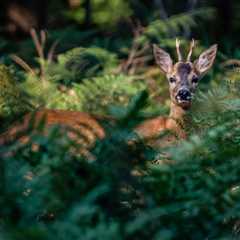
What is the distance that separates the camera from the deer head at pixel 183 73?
9609 millimetres

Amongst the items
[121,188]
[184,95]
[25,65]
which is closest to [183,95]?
[184,95]

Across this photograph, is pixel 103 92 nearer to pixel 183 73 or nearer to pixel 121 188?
pixel 183 73

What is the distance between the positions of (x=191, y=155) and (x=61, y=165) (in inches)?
22.2

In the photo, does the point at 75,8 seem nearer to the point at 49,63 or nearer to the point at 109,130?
the point at 49,63

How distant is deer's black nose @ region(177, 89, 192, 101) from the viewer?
954cm

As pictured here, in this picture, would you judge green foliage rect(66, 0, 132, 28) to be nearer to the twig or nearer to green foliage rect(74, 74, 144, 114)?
the twig

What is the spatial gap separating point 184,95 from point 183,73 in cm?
57

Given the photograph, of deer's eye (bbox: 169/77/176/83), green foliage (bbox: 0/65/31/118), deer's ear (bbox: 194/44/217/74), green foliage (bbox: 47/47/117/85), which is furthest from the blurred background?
green foliage (bbox: 0/65/31/118)

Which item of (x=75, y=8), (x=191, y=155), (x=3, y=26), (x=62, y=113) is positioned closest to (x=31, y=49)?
(x=3, y=26)

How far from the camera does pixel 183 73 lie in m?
10.1

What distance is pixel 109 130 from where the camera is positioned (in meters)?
3.93

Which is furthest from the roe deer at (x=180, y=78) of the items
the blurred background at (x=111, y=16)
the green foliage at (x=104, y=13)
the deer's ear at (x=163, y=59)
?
the green foliage at (x=104, y=13)

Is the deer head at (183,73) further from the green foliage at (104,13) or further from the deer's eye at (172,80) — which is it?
the green foliage at (104,13)

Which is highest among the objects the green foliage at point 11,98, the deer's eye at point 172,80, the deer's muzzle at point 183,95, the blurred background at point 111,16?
the green foliage at point 11,98
